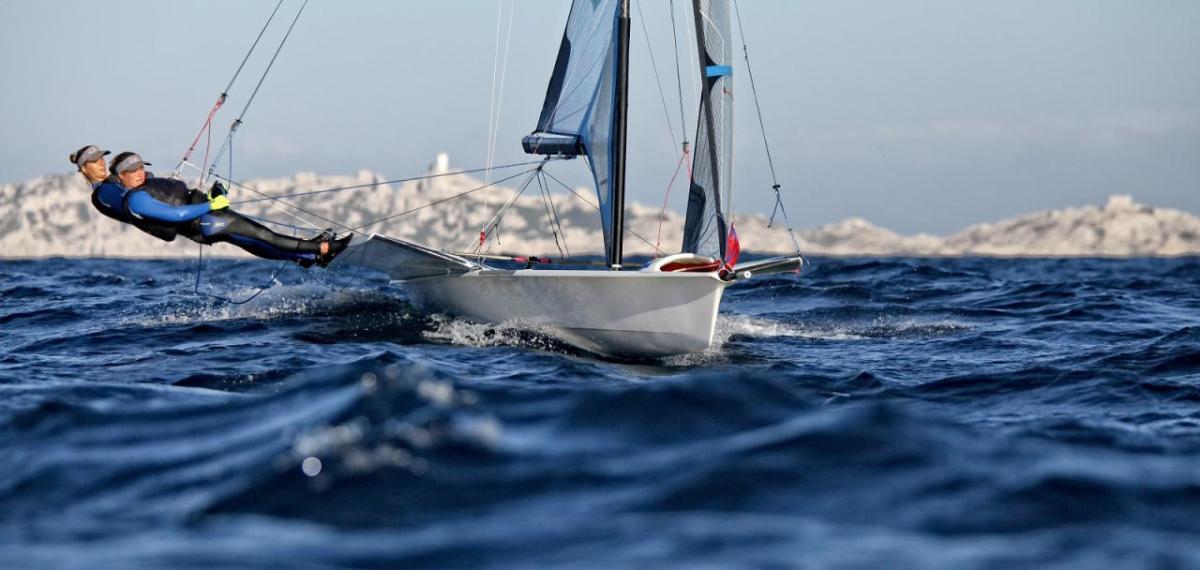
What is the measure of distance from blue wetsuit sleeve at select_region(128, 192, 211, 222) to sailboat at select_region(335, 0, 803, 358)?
1.72m

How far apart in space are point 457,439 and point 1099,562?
255 centimetres

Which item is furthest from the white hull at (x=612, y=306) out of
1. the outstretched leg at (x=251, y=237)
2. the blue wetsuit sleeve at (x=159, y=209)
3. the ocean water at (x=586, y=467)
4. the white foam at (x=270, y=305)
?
the white foam at (x=270, y=305)

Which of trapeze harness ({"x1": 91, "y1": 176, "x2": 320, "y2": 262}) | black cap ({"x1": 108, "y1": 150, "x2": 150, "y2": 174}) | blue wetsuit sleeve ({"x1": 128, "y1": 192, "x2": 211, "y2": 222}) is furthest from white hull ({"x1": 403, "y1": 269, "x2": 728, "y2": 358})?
black cap ({"x1": 108, "y1": 150, "x2": 150, "y2": 174})

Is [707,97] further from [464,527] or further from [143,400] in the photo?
[464,527]

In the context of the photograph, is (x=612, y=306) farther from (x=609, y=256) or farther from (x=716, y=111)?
(x=716, y=111)

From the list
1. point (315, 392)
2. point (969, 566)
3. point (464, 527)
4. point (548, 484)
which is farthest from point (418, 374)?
point (969, 566)

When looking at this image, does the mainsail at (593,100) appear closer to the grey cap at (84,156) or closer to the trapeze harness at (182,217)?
the trapeze harness at (182,217)

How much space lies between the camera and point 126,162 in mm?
10445

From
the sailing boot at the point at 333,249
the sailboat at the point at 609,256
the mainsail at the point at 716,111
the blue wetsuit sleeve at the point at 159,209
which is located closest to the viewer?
the blue wetsuit sleeve at the point at 159,209

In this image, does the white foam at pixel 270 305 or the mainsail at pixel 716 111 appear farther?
the white foam at pixel 270 305

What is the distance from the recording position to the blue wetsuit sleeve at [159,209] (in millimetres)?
10352

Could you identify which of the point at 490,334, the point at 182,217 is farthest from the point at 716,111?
the point at 182,217

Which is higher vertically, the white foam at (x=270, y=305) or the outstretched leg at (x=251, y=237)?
the outstretched leg at (x=251, y=237)

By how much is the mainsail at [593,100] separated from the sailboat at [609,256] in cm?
1
